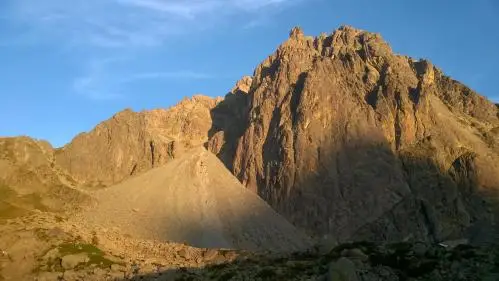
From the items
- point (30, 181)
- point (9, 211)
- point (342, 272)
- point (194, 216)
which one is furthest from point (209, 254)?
point (342, 272)

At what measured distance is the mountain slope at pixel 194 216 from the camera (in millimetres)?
165750

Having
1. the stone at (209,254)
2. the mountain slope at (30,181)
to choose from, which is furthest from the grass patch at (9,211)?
the stone at (209,254)

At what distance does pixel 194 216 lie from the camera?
179 metres

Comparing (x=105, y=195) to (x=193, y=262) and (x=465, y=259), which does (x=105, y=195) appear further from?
(x=465, y=259)

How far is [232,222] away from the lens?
179125 millimetres

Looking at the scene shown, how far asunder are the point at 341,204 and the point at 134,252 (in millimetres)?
87919

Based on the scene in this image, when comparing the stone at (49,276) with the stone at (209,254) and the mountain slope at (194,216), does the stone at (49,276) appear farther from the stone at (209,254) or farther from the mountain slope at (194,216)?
the mountain slope at (194,216)

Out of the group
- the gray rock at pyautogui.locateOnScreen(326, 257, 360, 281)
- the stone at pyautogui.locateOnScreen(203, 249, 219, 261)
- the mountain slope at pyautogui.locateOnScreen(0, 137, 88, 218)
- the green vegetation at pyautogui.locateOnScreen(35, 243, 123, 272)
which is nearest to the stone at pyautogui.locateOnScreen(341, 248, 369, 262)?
the gray rock at pyautogui.locateOnScreen(326, 257, 360, 281)

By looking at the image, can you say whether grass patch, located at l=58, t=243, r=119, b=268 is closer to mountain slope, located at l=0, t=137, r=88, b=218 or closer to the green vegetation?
the green vegetation

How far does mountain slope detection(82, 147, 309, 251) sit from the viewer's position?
166 m

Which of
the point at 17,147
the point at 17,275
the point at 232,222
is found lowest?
the point at 17,275

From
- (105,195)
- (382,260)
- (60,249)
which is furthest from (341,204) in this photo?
(382,260)

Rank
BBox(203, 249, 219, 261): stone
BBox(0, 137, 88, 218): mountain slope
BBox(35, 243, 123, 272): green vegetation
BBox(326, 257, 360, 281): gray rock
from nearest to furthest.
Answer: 1. BBox(326, 257, 360, 281): gray rock
2. BBox(35, 243, 123, 272): green vegetation
3. BBox(203, 249, 219, 261): stone
4. BBox(0, 137, 88, 218): mountain slope

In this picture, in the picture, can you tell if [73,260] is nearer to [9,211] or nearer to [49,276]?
[49,276]
